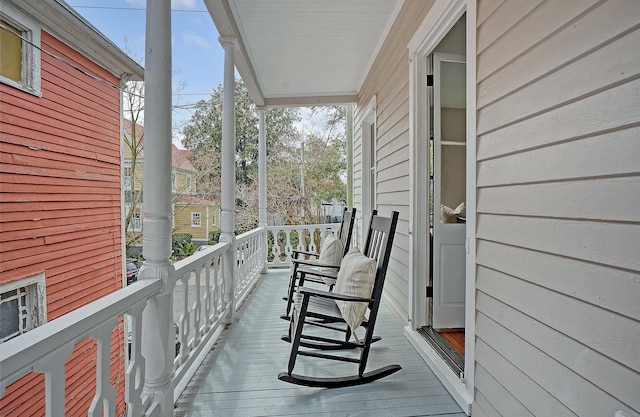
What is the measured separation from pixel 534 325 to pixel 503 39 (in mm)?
1210

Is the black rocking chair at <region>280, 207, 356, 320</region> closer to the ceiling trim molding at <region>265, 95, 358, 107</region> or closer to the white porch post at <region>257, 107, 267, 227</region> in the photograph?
the white porch post at <region>257, 107, 267, 227</region>

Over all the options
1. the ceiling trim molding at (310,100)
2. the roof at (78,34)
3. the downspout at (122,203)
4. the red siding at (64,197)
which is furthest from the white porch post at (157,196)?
the ceiling trim molding at (310,100)

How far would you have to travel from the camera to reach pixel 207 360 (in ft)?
7.57

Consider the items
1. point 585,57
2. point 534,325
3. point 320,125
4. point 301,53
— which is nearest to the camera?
point 585,57

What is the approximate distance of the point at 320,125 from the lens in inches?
439

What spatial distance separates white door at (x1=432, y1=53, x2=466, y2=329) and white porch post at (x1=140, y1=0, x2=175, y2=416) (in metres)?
1.94

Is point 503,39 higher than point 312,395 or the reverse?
higher

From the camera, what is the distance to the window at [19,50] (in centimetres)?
166

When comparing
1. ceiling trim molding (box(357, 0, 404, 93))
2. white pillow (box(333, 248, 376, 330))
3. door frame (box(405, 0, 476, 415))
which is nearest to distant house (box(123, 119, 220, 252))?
white pillow (box(333, 248, 376, 330))

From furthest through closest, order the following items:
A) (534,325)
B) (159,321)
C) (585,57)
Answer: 1. (159,321)
2. (534,325)
3. (585,57)

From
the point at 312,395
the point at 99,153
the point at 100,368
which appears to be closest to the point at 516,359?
the point at 312,395

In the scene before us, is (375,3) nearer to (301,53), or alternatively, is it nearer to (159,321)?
(301,53)

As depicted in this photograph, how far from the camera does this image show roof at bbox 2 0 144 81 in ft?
6.19

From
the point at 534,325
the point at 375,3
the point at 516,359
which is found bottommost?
the point at 516,359
